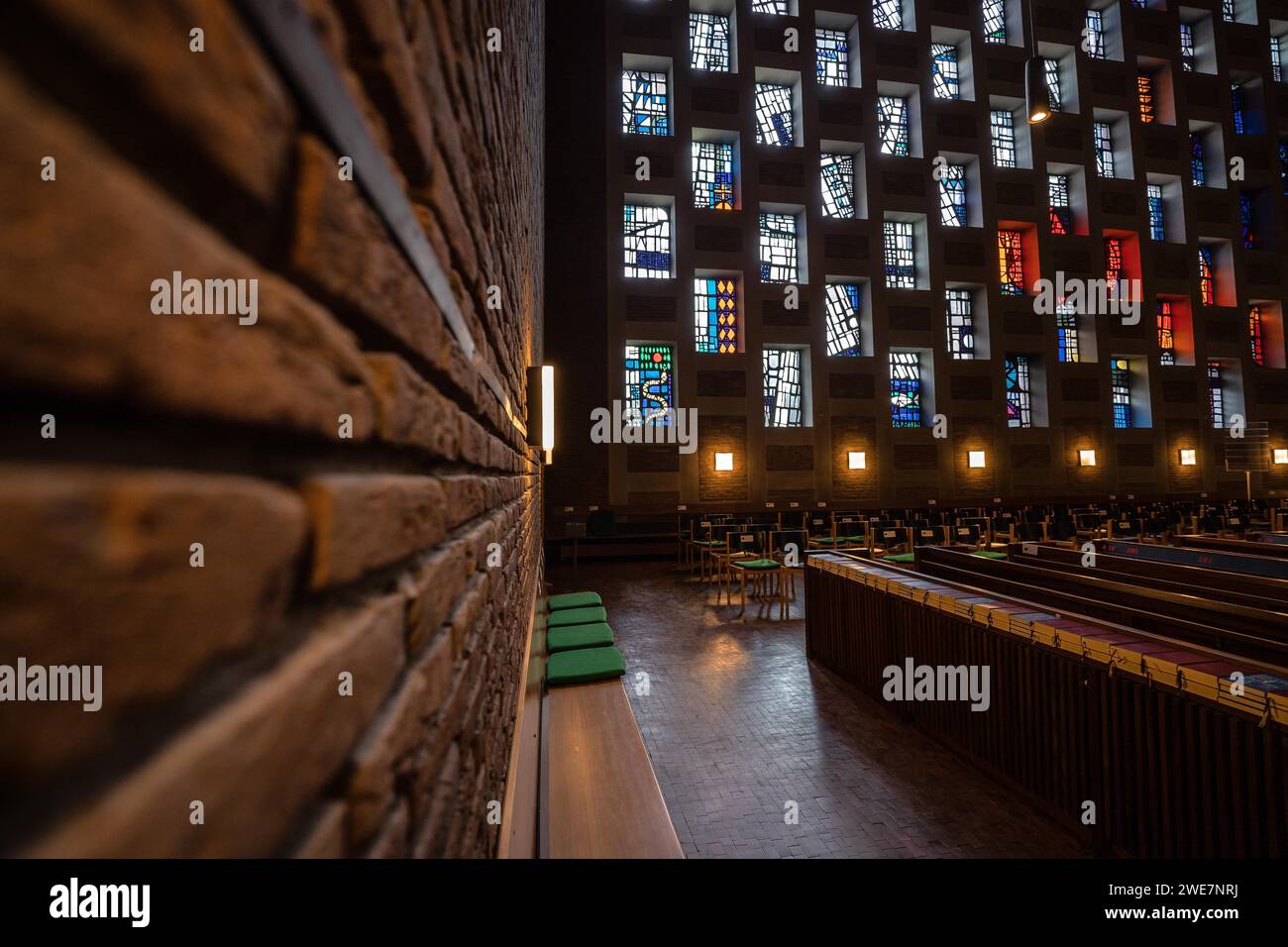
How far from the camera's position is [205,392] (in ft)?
0.96

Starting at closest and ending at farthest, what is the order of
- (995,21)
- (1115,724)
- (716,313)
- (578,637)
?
1. (1115,724)
2. (578,637)
3. (716,313)
4. (995,21)

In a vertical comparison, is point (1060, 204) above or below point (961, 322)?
above

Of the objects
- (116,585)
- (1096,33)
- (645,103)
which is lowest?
(116,585)

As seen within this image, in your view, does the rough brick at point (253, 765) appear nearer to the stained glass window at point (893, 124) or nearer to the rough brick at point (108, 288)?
the rough brick at point (108, 288)

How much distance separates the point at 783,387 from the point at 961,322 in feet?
15.2

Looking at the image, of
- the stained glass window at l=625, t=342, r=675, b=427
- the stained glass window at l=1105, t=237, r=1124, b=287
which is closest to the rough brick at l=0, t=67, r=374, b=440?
the stained glass window at l=625, t=342, r=675, b=427

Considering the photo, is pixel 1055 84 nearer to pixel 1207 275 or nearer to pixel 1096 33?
pixel 1096 33

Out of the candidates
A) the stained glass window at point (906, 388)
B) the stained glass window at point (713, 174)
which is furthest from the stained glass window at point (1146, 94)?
the stained glass window at point (713, 174)

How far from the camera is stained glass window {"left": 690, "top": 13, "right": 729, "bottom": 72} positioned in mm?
13141

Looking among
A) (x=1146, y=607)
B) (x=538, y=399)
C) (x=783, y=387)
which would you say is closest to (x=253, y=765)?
(x=538, y=399)

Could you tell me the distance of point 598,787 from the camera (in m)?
2.24

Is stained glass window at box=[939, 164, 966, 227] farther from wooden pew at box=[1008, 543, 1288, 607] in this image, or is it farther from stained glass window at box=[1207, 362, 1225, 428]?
wooden pew at box=[1008, 543, 1288, 607]
